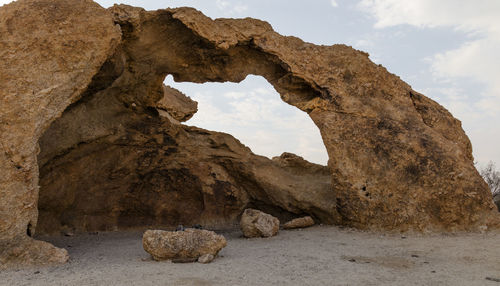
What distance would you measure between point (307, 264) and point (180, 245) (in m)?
1.62

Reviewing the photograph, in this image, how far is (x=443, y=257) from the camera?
5.10 meters

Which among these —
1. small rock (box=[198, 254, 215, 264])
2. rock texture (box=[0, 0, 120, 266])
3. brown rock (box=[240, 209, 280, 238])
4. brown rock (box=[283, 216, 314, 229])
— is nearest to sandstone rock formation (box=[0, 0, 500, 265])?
rock texture (box=[0, 0, 120, 266])

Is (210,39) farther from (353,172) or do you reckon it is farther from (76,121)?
(353,172)

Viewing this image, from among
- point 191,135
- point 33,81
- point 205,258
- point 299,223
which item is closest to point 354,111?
point 299,223

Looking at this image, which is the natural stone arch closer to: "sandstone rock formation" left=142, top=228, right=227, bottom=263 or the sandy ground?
the sandy ground

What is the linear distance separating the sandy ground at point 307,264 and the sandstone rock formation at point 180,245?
158 mm

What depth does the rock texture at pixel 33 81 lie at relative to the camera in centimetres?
497

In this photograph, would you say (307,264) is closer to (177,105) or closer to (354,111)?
(354,111)

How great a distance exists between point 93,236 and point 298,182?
179 inches

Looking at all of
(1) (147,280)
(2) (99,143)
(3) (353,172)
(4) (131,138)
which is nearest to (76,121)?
(2) (99,143)

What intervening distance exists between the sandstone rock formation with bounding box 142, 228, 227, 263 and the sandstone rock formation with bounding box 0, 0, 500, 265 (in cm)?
123

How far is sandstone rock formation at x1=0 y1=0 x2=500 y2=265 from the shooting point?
18.1ft

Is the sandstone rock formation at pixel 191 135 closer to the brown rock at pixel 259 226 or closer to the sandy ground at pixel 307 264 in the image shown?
the sandy ground at pixel 307 264

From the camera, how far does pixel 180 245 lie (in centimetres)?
497
